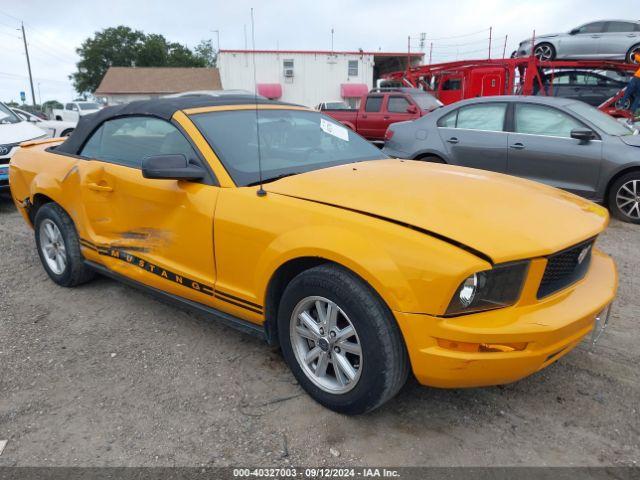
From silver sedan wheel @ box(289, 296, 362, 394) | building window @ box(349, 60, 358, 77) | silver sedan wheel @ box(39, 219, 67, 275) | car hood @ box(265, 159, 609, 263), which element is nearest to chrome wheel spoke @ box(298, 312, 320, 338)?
silver sedan wheel @ box(289, 296, 362, 394)

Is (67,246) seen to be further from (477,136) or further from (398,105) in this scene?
(398,105)

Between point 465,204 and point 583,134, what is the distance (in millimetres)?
4381

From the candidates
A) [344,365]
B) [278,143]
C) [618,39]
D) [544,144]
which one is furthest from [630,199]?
[618,39]

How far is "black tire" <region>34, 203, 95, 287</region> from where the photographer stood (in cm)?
393

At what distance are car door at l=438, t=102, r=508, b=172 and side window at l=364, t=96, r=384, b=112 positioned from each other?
632 cm

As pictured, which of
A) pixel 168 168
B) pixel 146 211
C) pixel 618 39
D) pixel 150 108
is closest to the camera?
pixel 168 168

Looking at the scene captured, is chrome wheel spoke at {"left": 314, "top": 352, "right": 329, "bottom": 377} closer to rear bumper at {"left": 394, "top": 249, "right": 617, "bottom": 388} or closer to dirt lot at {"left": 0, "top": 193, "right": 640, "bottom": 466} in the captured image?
dirt lot at {"left": 0, "top": 193, "right": 640, "bottom": 466}

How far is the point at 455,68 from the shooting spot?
50.3 ft

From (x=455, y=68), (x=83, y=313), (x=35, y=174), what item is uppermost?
(x=455, y=68)

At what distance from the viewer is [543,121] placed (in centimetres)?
633

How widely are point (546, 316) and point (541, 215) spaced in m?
0.55

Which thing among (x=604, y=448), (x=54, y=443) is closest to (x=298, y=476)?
(x=54, y=443)

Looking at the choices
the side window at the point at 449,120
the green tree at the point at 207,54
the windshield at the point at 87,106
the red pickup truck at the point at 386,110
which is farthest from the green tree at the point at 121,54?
the side window at the point at 449,120

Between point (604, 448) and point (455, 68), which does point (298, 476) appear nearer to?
point (604, 448)
